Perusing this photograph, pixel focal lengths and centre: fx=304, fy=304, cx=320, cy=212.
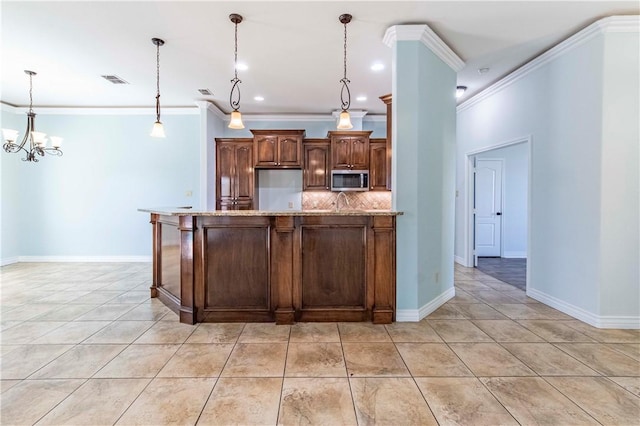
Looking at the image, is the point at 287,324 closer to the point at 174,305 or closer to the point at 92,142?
the point at 174,305

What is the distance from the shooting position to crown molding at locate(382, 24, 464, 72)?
3.00 metres

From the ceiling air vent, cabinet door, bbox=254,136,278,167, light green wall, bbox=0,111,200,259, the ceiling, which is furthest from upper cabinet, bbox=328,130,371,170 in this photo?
the ceiling air vent

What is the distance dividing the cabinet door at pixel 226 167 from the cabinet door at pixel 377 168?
2.65 metres

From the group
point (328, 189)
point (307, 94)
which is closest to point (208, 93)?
point (307, 94)

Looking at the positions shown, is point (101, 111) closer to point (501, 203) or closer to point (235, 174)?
point (235, 174)

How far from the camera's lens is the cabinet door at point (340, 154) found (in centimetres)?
576

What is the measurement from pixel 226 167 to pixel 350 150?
2.40 metres

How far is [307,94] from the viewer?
198 inches

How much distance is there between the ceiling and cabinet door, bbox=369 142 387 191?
3.90 ft

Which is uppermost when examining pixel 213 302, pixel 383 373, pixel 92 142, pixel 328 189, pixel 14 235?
pixel 92 142

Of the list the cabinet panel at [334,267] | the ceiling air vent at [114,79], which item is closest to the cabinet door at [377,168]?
the cabinet panel at [334,267]

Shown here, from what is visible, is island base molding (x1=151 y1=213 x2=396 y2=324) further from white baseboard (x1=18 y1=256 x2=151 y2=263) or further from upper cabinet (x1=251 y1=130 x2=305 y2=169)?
white baseboard (x1=18 y1=256 x2=151 y2=263)

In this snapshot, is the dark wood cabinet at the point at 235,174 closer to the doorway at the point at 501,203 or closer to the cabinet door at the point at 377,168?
the cabinet door at the point at 377,168

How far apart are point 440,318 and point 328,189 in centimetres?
329
